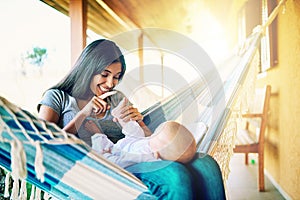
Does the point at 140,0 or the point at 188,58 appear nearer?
the point at 188,58

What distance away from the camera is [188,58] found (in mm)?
1648

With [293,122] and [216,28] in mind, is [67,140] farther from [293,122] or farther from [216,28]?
[216,28]

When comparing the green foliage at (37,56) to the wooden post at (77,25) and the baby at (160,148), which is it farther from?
the baby at (160,148)

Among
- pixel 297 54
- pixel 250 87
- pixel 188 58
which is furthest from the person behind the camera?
pixel 250 87

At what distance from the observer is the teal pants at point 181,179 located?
58 centimetres

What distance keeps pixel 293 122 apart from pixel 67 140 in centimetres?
144

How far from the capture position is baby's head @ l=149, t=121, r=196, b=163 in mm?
648

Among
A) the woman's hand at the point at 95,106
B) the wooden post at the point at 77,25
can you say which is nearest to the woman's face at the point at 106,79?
the woman's hand at the point at 95,106

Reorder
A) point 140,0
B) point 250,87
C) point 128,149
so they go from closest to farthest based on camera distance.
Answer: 1. point 128,149
2. point 250,87
3. point 140,0

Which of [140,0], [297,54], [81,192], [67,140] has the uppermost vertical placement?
[140,0]

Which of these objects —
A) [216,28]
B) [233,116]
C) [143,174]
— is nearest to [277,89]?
[233,116]

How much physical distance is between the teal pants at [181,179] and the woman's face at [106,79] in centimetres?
43

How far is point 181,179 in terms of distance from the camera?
578 mm

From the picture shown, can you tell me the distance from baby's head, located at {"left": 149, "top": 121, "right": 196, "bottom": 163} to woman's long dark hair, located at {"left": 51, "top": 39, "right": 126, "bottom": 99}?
44 cm
